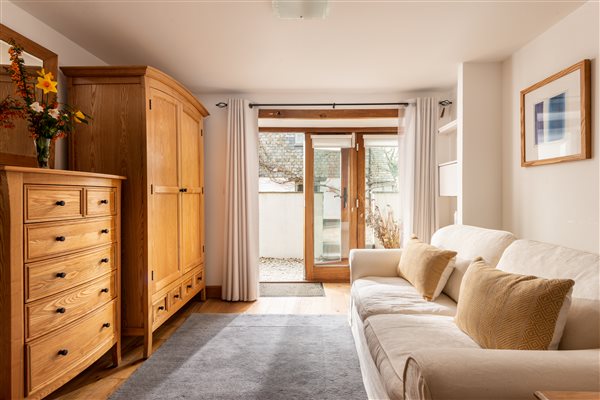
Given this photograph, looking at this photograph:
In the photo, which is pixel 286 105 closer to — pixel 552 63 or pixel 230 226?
pixel 230 226

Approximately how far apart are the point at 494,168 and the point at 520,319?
7.44 feet

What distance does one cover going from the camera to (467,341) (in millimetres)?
1620

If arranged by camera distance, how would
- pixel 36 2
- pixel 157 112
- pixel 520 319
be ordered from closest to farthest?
pixel 520 319 < pixel 36 2 < pixel 157 112

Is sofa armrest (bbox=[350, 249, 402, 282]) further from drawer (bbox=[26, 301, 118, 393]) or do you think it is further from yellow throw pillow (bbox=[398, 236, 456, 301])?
drawer (bbox=[26, 301, 118, 393])

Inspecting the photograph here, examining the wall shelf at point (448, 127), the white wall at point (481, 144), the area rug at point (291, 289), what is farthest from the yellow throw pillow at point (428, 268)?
the area rug at point (291, 289)

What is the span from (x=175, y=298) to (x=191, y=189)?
105 cm

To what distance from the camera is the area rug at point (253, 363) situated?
2.13 meters

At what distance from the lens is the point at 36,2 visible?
2264mm

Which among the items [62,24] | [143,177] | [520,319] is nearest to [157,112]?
[143,177]

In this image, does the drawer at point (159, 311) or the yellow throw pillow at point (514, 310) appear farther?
the drawer at point (159, 311)

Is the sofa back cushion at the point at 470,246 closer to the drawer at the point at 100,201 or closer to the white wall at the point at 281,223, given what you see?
the drawer at the point at 100,201

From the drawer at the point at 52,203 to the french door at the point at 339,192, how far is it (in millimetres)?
3163

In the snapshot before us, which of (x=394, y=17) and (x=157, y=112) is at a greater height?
(x=394, y=17)

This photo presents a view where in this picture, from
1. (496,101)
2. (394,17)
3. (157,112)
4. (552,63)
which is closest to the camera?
(394,17)
